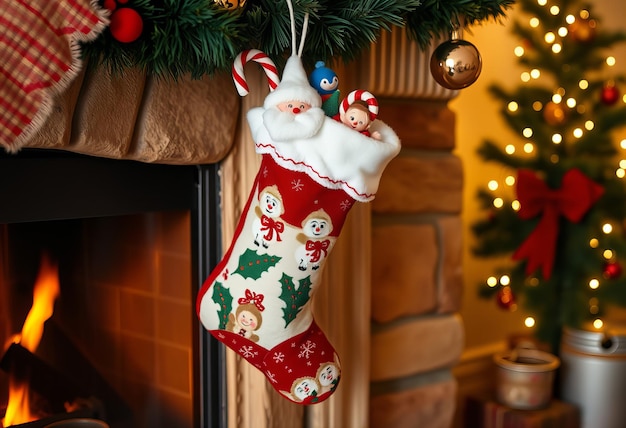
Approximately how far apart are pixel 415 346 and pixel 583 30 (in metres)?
1.03

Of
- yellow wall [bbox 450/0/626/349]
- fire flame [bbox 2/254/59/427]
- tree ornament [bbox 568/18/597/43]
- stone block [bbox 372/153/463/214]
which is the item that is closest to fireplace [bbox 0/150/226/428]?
fire flame [bbox 2/254/59/427]

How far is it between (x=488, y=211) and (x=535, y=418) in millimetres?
628

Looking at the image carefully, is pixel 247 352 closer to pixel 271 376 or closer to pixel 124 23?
pixel 271 376

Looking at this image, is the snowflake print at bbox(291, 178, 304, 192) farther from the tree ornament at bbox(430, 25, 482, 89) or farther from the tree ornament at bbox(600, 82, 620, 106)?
the tree ornament at bbox(600, 82, 620, 106)

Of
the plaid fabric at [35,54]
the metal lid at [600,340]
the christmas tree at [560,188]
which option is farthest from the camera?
the christmas tree at [560,188]

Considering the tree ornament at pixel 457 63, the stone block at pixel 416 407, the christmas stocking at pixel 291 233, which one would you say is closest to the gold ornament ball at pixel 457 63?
the tree ornament at pixel 457 63

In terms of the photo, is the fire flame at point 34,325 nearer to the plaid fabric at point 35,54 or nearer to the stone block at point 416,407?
the plaid fabric at point 35,54

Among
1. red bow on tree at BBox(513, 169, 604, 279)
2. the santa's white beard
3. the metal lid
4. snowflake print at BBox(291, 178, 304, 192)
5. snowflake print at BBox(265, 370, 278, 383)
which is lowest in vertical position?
the metal lid

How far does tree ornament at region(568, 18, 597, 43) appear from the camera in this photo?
1925mm

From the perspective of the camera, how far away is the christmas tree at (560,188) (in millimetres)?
1896

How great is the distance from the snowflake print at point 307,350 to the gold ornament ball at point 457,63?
1.45ft

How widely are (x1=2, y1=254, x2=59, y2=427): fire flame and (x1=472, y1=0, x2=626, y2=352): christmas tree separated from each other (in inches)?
47.5

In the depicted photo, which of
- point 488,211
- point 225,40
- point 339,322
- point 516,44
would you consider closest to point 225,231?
point 339,322

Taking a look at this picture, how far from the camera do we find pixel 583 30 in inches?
75.8
